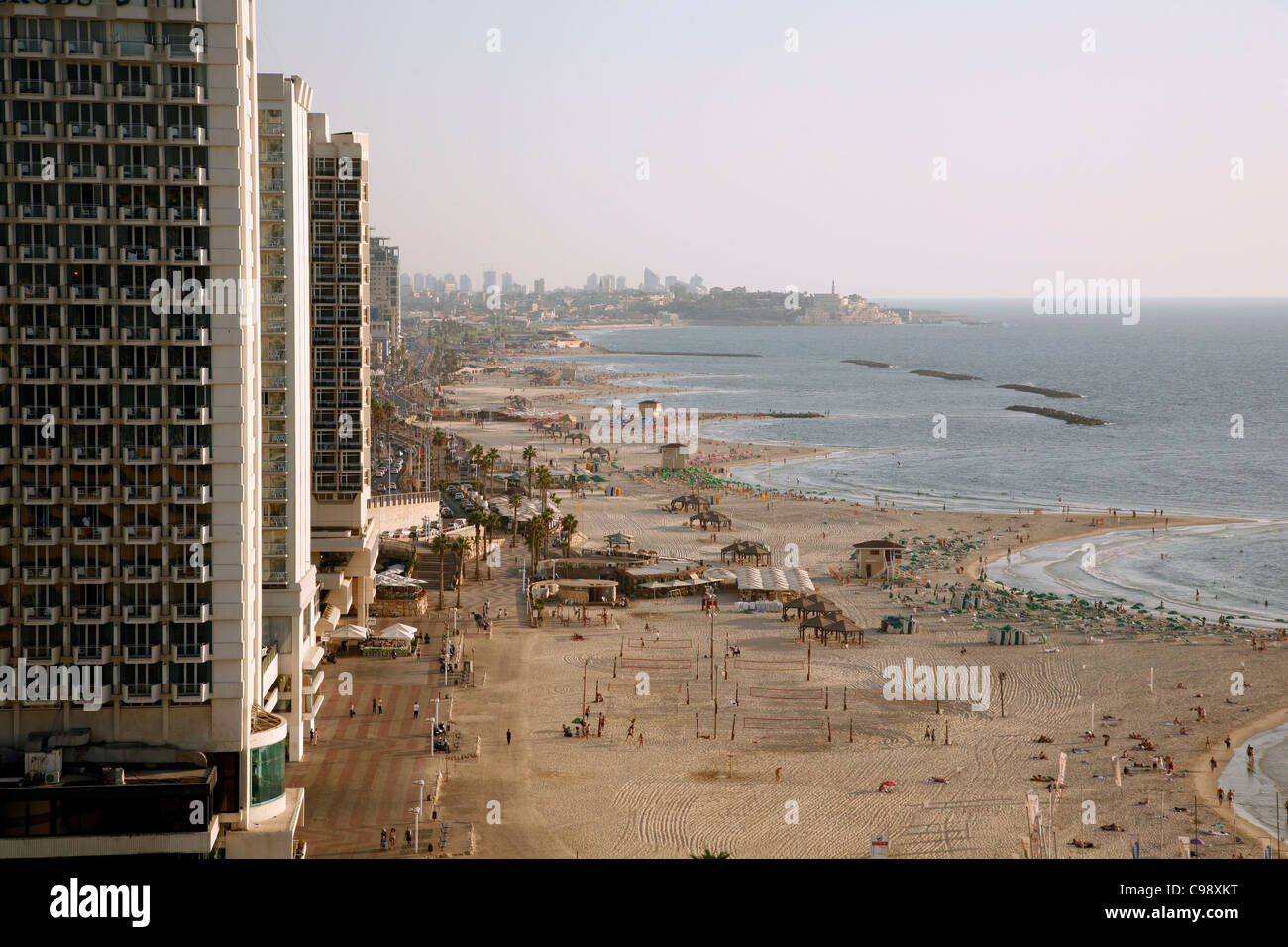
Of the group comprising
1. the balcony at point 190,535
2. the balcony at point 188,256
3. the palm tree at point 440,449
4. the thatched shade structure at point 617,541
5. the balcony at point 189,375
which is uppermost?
the balcony at point 188,256

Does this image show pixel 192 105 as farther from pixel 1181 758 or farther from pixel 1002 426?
pixel 1002 426

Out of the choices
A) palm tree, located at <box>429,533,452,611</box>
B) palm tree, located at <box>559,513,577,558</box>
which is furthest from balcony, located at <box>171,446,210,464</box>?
palm tree, located at <box>559,513,577,558</box>

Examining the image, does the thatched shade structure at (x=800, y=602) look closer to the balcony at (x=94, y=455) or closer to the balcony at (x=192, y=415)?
the balcony at (x=192, y=415)

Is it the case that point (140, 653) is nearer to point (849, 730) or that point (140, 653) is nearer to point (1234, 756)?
point (849, 730)

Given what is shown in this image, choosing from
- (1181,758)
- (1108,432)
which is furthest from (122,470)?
(1108,432)

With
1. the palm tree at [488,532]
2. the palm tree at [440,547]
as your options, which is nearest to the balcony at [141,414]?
the palm tree at [440,547]
